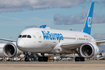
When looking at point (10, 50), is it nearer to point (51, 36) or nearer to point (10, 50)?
point (10, 50)

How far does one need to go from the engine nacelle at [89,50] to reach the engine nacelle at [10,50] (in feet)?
31.0

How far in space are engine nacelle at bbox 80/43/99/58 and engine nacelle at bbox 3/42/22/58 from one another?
9436 millimetres

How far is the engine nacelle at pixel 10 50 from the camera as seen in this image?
36356mm

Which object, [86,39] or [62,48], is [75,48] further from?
[86,39]

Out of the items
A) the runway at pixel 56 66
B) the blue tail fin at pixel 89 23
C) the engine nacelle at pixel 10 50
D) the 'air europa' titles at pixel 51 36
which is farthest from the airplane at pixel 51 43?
the blue tail fin at pixel 89 23

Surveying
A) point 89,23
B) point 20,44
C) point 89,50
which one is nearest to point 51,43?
point 89,50

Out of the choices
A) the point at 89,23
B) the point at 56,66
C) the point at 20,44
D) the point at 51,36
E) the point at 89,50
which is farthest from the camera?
the point at 89,23

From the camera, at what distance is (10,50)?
37.6 meters

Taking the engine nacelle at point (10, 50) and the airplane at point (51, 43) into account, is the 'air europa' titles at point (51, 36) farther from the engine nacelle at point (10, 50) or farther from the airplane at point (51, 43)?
the engine nacelle at point (10, 50)

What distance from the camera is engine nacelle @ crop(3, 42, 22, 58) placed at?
3636 cm

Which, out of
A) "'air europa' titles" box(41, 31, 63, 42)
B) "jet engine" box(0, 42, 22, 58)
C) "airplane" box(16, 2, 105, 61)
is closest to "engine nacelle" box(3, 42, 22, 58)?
"jet engine" box(0, 42, 22, 58)

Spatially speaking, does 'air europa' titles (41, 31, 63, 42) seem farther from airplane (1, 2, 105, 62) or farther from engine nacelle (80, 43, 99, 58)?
engine nacelle (80, 43, 99, 58)

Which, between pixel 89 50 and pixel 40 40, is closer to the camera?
pixel 40 40

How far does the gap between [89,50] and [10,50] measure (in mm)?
11713
